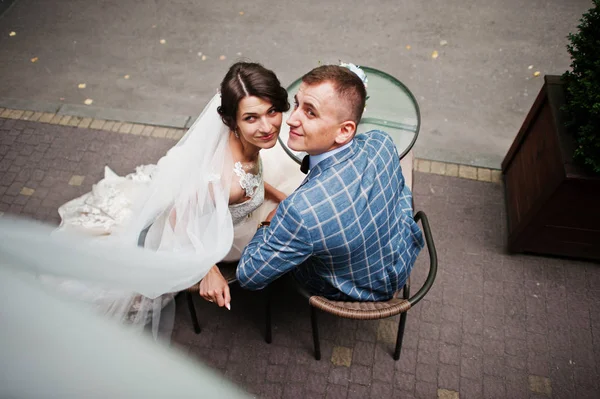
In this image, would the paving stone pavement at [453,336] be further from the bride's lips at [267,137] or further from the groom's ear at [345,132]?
the groom's ear at [345,132]

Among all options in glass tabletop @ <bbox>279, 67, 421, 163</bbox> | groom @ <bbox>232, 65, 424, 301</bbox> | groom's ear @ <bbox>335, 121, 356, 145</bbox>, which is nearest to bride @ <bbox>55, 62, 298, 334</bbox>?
groom @ <bbox>232, 65, 424, 301</bbox>

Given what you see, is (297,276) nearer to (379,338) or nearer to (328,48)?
(379,338)

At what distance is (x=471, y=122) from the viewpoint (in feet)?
15.1

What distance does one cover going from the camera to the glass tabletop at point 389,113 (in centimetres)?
330

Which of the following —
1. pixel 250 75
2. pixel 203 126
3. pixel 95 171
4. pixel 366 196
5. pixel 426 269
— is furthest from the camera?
pixel 95 171

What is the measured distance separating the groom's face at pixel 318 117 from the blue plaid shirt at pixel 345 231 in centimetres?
10

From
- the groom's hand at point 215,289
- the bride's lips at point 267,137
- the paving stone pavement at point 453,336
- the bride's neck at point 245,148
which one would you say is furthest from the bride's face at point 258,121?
the paving stone pavement at point 453,336

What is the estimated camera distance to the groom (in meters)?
1.98

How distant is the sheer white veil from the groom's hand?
0.09 m

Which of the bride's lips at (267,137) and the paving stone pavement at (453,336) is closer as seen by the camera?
the bride's lips at (267,137)

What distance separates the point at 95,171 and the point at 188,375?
398 centimetres

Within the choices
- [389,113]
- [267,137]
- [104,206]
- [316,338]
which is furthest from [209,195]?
[389,113]

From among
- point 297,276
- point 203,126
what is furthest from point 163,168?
point 297,276

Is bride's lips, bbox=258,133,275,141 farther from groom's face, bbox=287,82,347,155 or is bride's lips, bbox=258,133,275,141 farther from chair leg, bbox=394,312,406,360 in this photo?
chair leg, bbox=394,312,406,360
